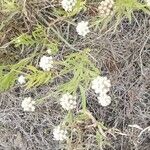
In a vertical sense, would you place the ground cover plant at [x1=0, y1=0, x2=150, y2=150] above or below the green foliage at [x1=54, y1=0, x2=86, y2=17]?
below

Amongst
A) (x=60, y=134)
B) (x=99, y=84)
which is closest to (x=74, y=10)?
(x=99, y=84)

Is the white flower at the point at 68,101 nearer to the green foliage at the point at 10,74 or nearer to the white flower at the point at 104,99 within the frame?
the white flower at the point at 104,99

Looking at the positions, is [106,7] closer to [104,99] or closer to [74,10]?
[74,10]

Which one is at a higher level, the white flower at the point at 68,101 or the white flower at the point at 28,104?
the white flower at the point at 68,101

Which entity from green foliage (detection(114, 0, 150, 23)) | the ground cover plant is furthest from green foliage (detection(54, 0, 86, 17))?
green foliage (detection(114, 0, 150, 23))

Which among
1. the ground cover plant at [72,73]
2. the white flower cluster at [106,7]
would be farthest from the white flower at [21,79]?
the white flower cluster at [106,7]

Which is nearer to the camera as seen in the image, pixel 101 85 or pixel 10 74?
pixel 101 85

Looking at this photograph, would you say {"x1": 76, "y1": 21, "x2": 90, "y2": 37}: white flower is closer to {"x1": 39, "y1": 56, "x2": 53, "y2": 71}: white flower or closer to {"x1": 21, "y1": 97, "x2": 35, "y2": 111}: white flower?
{"x1": 39, "y1": 56, "x2": 53, "y2": 71}: white flower

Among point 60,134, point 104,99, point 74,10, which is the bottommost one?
point 60,134
